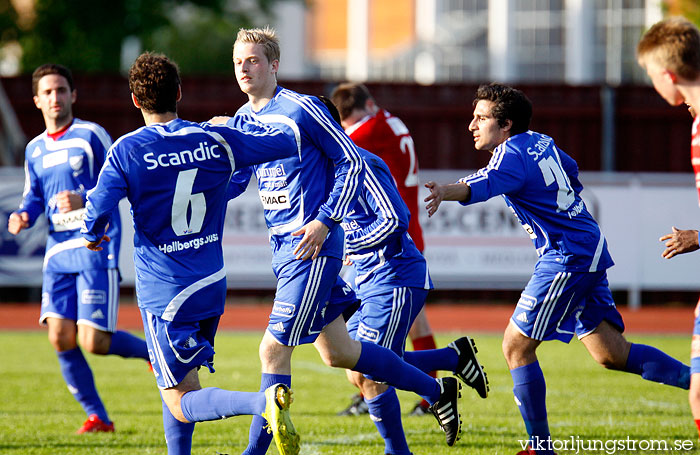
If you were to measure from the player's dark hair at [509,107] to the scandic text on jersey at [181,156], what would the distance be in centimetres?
157

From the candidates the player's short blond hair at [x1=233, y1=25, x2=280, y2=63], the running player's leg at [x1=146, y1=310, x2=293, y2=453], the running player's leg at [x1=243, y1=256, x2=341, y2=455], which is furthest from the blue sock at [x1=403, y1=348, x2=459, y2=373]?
the player's short blond hair at [x1=233, y1=25, x2=280, y2=63]

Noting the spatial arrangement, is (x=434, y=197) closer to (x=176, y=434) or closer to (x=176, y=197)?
(x=176, y=197)

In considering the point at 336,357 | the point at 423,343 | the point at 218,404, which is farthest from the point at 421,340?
the point at 218,404

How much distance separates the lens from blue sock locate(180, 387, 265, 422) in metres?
4.16

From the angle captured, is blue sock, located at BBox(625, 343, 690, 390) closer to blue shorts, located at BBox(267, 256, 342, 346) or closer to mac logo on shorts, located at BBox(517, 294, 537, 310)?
mac logo on shorts, located at BBox(517, 294, 537, 310)

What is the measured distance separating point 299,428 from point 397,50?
48.2 m

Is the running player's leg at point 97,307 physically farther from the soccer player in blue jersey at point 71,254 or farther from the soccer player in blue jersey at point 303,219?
the soccer player in blue jersey at point 303,219

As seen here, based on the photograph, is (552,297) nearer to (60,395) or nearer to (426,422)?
(426,422)

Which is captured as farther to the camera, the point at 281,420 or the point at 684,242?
the point at 684,242

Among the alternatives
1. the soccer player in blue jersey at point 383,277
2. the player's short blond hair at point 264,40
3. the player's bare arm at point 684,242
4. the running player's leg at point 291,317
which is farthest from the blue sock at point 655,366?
the player's short blond hair at point 264,40

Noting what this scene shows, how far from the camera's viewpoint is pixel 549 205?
4949mm

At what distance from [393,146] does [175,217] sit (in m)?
2.76

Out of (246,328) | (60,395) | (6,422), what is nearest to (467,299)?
(246,328)

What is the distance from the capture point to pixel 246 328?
13133 mm
